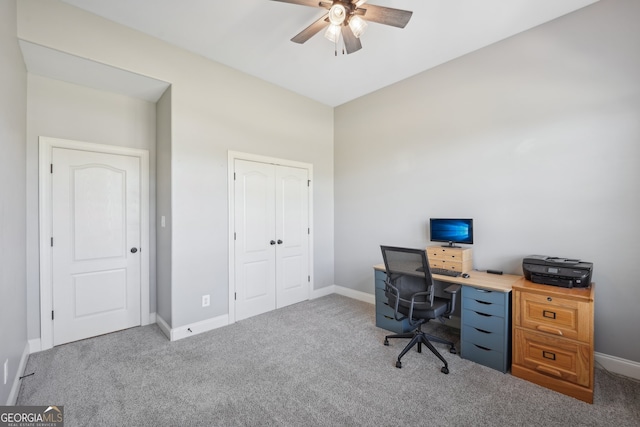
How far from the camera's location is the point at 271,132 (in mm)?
3820

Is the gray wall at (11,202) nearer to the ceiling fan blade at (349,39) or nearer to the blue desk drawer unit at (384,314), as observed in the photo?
the ceiling fan blade at (349,39)

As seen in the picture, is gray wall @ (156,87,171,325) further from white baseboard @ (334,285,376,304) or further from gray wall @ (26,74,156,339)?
white baseboard @ (334,285,376,304)

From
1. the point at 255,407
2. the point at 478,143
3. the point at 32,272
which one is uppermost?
the point at 478,143

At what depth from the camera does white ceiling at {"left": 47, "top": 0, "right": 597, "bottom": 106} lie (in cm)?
237

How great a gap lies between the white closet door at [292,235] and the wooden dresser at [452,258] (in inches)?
75.9

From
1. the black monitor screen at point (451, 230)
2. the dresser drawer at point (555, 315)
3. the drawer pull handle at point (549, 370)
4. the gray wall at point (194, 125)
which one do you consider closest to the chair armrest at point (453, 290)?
the dresser drawer at point (555, 315)

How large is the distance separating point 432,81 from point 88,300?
189 inches

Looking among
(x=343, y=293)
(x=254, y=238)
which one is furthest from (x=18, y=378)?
(x=343, y=293)

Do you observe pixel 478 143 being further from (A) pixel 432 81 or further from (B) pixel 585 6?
(B) pixel 585 6

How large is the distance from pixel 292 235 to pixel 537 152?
3083 millimetres

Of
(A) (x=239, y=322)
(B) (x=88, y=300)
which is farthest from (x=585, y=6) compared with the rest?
(B) (x=88, y=300)

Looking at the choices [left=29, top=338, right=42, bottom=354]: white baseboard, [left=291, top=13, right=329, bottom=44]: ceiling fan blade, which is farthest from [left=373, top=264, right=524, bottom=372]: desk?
[left=29, top=338, right=42, bottom=354]: white baseboard

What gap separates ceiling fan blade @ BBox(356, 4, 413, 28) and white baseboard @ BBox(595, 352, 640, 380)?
327 centimetres

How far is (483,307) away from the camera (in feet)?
7.98
